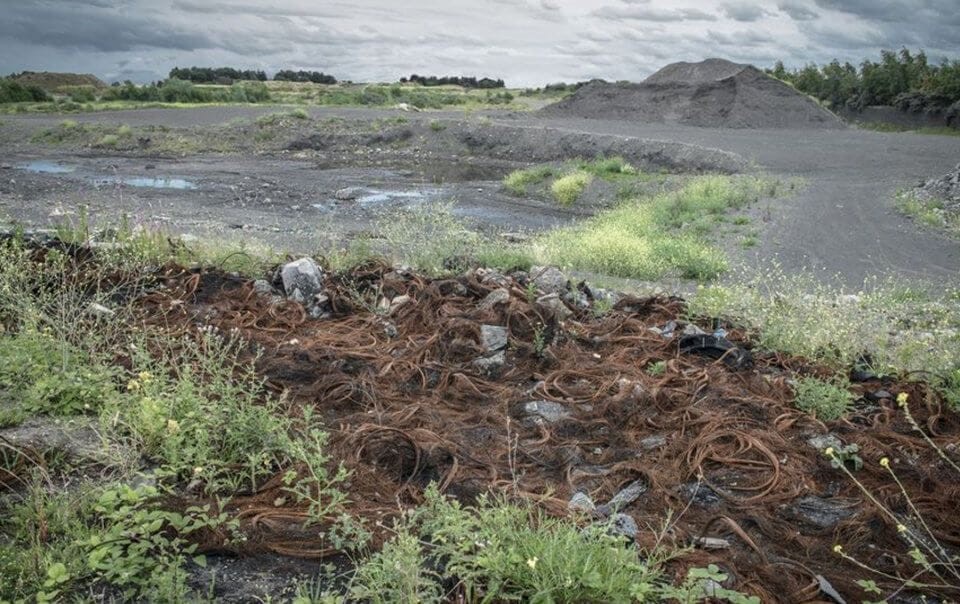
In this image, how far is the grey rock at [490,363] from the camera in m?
6.39

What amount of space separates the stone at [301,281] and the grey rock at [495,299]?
175cm

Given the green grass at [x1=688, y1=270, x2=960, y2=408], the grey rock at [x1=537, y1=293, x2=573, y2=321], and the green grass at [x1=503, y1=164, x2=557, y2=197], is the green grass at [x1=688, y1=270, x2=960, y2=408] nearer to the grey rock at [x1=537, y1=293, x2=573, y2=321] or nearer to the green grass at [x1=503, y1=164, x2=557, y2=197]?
the grey rock at [x1=537, y1=293, x2=573, y2=321]

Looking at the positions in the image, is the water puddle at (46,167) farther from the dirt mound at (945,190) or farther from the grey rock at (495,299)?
the dirt mound at (945,190)

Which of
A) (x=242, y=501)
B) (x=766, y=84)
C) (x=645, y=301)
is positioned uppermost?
(x=766, y=84)

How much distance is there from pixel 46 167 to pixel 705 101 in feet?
95.1

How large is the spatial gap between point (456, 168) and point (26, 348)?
77.2 ft

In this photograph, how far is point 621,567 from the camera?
334 cm

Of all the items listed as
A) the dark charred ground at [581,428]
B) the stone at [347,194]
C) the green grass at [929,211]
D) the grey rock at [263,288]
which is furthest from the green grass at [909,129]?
the grey rock at [263,288]

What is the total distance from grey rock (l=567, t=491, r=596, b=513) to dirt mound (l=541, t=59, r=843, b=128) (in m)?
35.4

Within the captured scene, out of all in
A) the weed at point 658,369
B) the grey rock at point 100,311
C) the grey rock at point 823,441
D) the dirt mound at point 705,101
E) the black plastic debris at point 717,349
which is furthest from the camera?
the dirt mound at point 705,101

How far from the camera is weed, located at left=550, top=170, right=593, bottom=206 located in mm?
21297

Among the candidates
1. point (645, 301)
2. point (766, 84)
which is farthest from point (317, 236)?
point (766, 84)

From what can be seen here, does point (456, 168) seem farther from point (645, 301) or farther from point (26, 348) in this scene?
point (26, 348)

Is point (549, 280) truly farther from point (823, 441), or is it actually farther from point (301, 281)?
point (823, 441)
